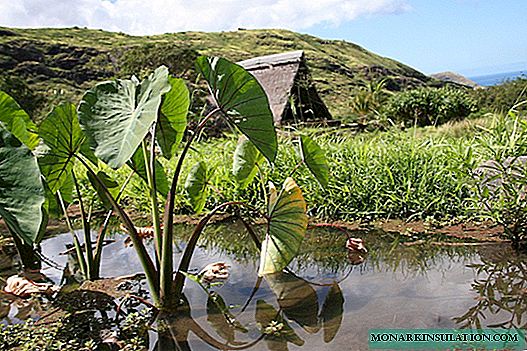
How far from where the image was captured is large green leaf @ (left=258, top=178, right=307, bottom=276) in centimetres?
207

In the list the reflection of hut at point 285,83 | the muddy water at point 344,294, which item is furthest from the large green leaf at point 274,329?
the reflection of hut at point 285,83

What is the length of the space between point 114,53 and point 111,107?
24608mm

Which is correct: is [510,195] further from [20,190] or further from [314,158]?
[20,190]

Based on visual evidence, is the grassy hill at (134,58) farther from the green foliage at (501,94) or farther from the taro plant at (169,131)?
the taro plant at (169,131)

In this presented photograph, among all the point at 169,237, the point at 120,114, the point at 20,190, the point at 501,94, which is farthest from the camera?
the point at 501,94

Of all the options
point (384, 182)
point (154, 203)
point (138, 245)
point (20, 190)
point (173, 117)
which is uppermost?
point (173, 117)

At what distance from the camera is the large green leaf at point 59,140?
6.17 ft

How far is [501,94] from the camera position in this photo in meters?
10.4

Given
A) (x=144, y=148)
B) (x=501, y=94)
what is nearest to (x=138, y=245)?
(x=144, y=148)

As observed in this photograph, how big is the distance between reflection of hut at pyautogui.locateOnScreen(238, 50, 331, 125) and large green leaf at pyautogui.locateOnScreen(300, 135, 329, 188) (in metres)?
4.37

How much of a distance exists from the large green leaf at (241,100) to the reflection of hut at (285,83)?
494cm

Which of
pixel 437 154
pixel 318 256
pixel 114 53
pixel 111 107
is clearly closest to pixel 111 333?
pixel 111 107

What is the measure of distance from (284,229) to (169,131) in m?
0.59

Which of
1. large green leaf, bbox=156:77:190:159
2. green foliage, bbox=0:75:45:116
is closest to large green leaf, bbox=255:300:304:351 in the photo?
large green leaf, bbox=156:77:190:159
